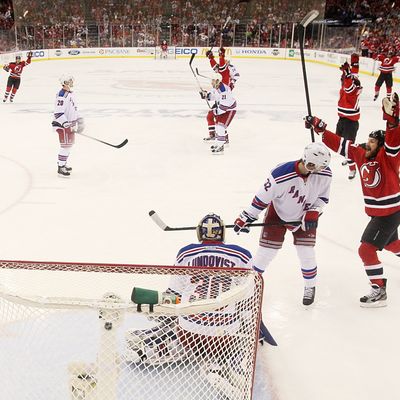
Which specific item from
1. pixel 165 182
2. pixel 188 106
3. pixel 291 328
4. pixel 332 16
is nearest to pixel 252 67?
pixel 188 106

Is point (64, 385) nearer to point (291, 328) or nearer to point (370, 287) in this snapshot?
point (291, 328)

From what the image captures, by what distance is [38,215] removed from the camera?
4.44 m

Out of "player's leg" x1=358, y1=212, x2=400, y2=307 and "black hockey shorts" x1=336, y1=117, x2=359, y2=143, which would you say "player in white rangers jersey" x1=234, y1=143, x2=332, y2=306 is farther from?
"black hockey shorts" x1=336, y1=117, x2=359, y2=143

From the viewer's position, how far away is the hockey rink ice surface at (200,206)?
2.62 m

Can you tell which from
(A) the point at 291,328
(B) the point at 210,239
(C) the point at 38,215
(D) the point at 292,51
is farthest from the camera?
(D) the point at 292,51

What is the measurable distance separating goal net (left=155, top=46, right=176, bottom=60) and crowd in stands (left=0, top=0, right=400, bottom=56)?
2.84 ft

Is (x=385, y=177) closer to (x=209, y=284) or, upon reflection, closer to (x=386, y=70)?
(x=209, y=284)

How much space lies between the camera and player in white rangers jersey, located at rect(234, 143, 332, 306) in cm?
274

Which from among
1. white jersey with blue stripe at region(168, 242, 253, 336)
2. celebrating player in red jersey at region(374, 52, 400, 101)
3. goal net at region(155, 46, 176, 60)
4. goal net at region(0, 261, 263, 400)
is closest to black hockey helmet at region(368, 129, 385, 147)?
white jersey with blue stripe at region(168, 242, 253, 336)

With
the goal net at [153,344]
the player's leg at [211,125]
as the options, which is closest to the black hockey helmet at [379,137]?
the goal net at [153,344]

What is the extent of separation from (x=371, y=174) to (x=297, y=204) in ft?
1.51

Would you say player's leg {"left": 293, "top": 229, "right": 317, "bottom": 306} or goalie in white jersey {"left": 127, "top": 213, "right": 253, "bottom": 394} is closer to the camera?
goalie in white jersey {"left": 127, "top": 213, "right": 253, "bottom": 394}

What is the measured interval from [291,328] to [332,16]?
75.3ft

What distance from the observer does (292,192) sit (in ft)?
9.21
